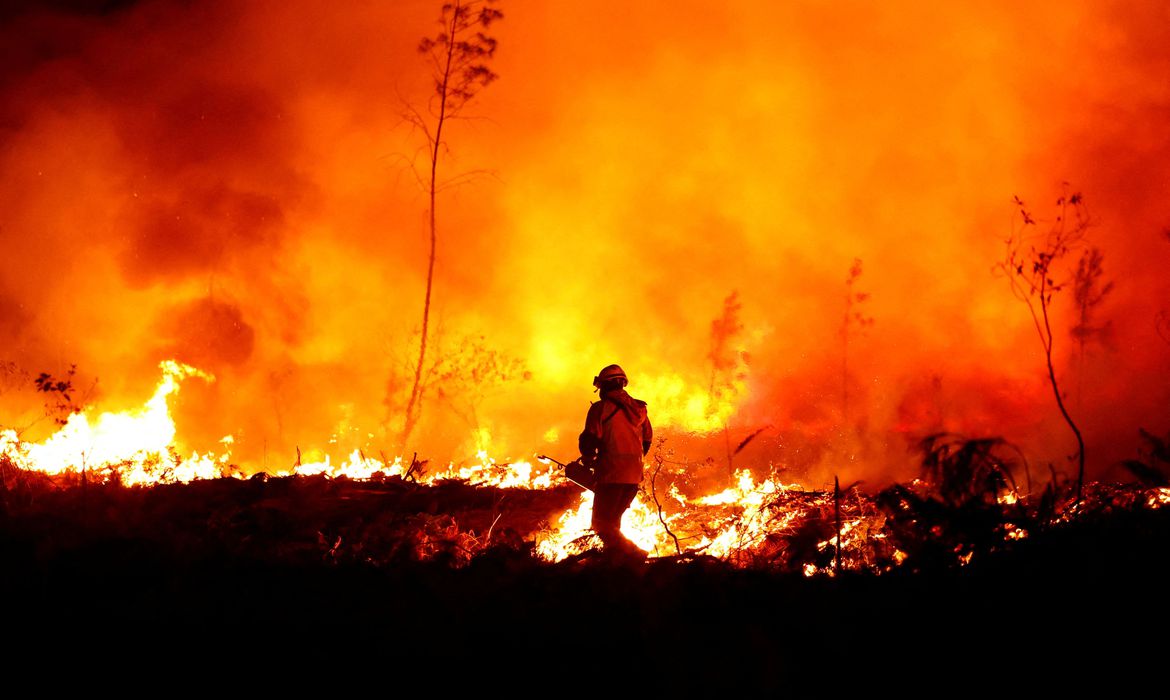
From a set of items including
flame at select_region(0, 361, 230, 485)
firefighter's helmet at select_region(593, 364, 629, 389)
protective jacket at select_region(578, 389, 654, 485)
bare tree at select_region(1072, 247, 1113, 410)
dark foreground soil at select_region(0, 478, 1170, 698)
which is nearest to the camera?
dark foreground soil at select_region(0, 478, 1170, 698)

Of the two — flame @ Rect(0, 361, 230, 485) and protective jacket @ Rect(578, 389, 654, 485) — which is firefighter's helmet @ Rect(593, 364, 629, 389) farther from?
flame @ Rect(0, 361, 230, 485)

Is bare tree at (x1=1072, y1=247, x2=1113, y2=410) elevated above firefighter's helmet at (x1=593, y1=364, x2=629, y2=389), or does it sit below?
above

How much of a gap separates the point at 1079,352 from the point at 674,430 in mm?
11327

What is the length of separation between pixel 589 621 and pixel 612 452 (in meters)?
2.85

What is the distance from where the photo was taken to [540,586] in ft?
17.2

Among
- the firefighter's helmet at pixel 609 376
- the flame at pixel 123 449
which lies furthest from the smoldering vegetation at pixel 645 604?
the flame at pixel 123 449

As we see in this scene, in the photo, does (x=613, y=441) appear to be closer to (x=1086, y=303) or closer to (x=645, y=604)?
(x=645, y=604)

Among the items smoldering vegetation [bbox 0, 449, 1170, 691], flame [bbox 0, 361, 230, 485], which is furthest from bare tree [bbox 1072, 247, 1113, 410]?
flame [bbox 0, 361, 230, 485]

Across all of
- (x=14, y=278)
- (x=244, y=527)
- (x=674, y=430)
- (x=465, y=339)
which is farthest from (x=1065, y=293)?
(x=14, y=278)

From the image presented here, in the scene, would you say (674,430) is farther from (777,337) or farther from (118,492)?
(118,492)

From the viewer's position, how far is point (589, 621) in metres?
4.50

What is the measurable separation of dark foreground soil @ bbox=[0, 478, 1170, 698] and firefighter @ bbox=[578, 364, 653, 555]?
1361 millimetres

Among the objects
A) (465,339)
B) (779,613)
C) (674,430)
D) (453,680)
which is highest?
(465,339)

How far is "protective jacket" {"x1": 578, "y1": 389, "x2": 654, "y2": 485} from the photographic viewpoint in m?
7.27
